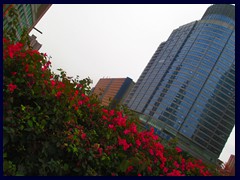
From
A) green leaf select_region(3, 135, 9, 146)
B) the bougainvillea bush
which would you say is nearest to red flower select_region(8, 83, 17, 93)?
the bougainvillea bush

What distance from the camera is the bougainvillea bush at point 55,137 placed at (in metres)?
3.90

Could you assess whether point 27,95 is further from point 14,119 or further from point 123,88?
point 123,88

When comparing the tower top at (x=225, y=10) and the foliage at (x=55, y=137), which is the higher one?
the tower top at (x=225, y=10)

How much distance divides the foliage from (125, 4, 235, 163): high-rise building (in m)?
91.0

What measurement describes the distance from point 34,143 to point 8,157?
47cm

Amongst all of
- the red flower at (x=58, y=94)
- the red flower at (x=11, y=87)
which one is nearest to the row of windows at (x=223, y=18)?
the red flower at (x=58, y=94)

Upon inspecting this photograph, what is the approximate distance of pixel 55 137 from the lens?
4.19 m

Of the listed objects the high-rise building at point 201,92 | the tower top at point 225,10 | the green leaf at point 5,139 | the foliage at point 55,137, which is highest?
the tower top at point 225,10

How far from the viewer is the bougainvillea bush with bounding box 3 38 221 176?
3.90 metres

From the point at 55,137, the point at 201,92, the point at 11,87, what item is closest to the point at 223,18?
the point at 201,92

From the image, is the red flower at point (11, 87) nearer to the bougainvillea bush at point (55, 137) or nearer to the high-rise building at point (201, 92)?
the bougainvillea bush at point (55, 137)

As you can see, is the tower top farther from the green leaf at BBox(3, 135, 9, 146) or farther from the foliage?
the green leaf at BBox(3, 135, 9, 146)

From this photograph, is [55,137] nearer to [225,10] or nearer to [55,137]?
[55,137]

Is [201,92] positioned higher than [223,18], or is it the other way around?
[223,18]
